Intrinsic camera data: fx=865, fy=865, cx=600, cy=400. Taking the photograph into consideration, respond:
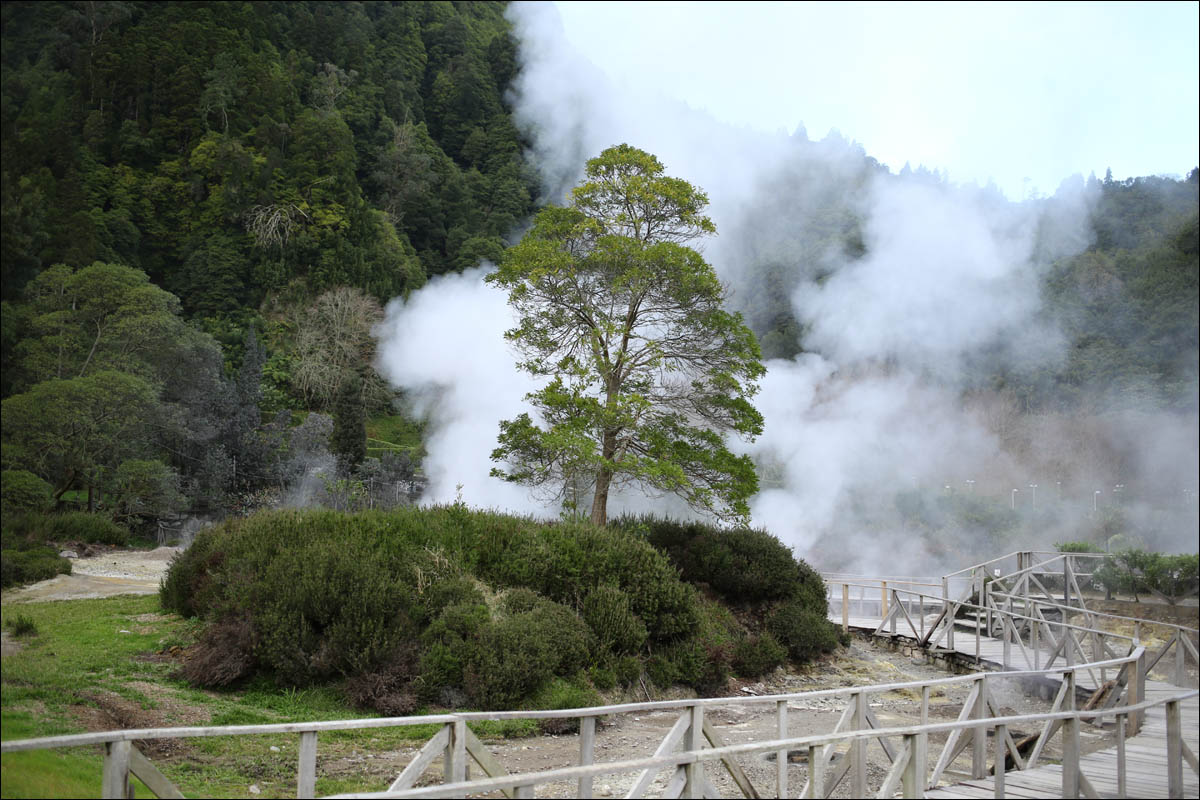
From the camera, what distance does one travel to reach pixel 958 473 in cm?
3412

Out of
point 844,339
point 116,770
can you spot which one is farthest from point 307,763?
point 844,339

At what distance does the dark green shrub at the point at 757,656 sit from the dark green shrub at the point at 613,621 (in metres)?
2.55

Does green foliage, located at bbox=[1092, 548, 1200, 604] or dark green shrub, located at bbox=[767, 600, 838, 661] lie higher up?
green foliage, located at bbox=[1092, 548, 1200, 604]

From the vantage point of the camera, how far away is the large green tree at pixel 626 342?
52.6 feet

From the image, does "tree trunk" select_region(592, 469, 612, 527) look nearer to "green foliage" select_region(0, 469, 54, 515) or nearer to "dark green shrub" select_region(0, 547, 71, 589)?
"dark green shrub" select_region(0, 547, 71, 589)

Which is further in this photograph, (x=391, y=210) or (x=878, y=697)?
(x=391, y=210)

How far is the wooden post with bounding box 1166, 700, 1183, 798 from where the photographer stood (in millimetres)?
→ 5516

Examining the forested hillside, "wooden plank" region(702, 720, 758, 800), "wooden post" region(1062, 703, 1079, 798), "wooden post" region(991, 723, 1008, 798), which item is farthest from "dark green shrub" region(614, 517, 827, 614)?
"wooden post" region(1062, 703, 1079, 798)

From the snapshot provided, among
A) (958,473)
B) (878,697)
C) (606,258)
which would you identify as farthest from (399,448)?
(878,697)

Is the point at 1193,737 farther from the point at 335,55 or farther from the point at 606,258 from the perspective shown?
the point at 335,55

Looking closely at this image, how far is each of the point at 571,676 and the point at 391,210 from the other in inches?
1698

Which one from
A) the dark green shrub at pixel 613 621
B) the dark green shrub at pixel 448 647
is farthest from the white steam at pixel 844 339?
the dark green shrub at pixel 448 647

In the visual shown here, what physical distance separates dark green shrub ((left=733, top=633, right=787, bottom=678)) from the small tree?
1756cm

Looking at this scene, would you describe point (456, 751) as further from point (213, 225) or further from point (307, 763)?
point (213, 225)
